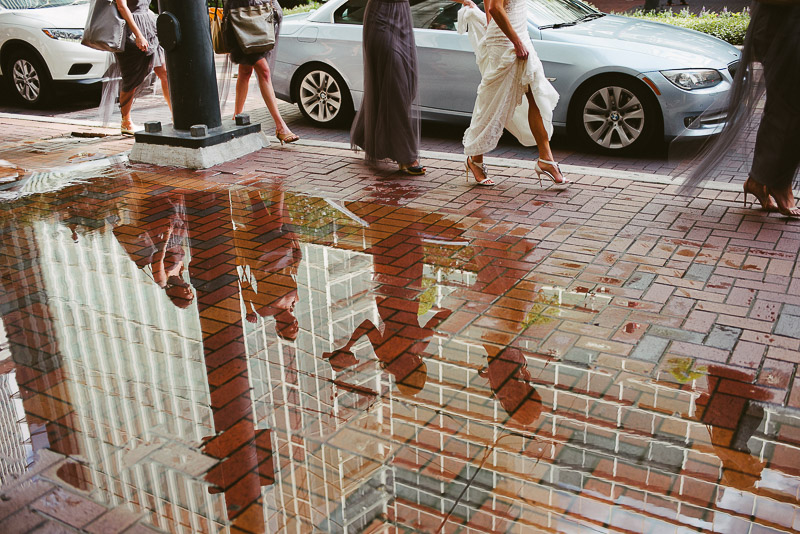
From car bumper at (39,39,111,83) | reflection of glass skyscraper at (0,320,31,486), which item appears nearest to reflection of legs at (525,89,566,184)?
reflection of glass skyscraper at (0,320,31,486)

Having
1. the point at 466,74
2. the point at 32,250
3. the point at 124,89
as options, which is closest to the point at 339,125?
the point at 466,74

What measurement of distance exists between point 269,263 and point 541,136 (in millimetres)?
2450

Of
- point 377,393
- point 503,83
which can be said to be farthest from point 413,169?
point 377,393

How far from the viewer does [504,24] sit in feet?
18.8

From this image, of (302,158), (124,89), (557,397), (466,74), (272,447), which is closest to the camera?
(272,447)

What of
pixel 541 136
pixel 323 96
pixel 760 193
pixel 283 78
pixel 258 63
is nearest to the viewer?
pixel 760 193

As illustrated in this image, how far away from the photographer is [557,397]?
3.31 m

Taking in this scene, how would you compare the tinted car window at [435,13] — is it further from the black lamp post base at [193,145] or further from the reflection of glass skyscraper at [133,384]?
the reflection of glass skyscraper at [133,384]

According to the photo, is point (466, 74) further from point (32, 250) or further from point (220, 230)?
point (32, 250)

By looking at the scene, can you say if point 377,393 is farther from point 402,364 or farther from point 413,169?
point 413,169

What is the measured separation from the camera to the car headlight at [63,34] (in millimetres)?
10268

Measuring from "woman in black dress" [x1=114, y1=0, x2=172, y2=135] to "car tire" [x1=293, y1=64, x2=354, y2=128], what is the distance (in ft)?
4.77

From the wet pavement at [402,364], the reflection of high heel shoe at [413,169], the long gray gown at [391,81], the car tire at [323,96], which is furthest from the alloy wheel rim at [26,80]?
the reflection of high heel shoe at [413,169]

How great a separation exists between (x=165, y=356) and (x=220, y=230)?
180cm
